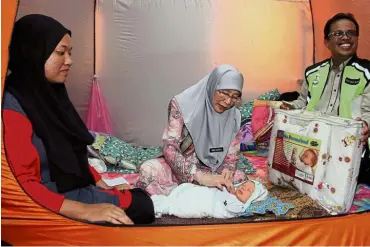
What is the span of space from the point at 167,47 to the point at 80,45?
59cm

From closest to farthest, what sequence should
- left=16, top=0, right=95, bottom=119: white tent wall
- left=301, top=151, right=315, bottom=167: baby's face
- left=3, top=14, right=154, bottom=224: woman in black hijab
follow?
left=3, top=14, right=154, bottom=224: woman in black hijab
left=301, top=151, right=315, bottom=167: baby's face
left=16, top=0, right=95, bottom=119: white tent wall

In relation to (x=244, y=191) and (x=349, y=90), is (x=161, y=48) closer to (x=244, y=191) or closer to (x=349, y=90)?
(x=349, y=90)

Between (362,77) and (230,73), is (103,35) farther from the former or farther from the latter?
(362,77)

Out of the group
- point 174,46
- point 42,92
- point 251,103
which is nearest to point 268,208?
point 42,92

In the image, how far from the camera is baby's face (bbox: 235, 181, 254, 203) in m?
1.83

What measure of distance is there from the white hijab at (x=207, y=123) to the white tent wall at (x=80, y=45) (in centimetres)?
115

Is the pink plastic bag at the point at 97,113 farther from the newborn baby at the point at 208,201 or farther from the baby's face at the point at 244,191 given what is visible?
the baby's face at the point at 244,191

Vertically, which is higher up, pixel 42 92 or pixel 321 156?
pixel 42 92

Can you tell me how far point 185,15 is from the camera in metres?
3.15

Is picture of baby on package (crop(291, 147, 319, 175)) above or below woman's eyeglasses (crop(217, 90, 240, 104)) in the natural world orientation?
below

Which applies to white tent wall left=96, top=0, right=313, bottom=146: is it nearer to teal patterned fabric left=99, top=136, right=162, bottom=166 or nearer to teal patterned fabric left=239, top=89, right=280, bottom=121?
teal patterned fabric left=239, top=89, right=280, bottom=121

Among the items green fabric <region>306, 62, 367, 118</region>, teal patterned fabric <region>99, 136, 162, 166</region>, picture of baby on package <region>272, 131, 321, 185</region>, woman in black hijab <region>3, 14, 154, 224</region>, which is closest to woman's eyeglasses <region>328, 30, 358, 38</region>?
green fabric <region>306, 62, 367, 118</region>

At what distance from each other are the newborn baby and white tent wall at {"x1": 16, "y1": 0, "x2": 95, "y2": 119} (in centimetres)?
145

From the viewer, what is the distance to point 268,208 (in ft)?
5.97
